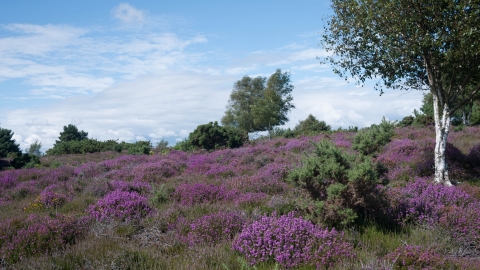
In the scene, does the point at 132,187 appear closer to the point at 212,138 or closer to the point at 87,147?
the point at 212,138

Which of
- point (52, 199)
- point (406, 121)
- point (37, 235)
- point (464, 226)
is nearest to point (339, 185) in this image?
point (464, 226)

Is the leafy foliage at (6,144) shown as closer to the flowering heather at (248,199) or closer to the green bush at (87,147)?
the green bush at (87,147)

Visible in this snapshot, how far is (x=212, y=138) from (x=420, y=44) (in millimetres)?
17913

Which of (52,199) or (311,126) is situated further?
(311,126)

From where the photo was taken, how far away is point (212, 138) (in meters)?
26.6

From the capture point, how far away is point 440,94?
37.5 feet

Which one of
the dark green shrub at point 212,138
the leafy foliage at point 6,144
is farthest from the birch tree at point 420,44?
the leafy foliage at point 6,144

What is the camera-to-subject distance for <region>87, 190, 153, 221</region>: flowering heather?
827 centimetres

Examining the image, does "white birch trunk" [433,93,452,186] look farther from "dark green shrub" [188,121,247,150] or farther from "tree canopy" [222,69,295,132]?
"tree canopy" [222,69,295,132]

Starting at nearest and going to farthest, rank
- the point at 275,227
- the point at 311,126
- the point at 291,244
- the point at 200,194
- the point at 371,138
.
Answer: the point at 291,244
the point at 275,227
the point at 200,194
the point at 371,138
the point at 311,126

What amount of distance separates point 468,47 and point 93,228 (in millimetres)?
10051

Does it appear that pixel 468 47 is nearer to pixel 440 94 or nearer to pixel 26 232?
pixel 440 94

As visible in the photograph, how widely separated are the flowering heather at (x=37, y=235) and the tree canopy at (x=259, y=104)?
28632mm

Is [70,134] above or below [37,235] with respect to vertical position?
above
